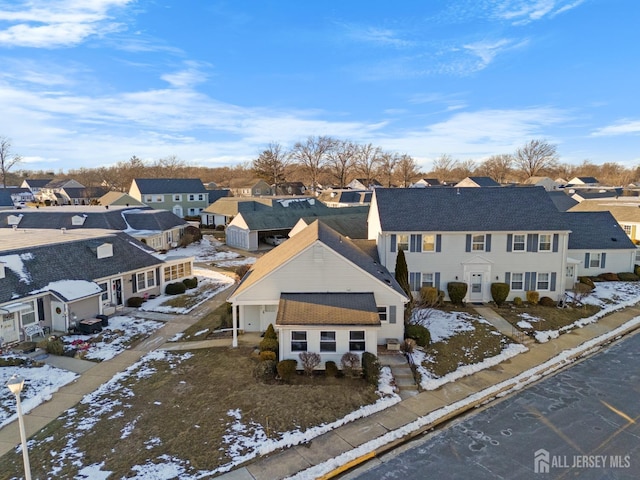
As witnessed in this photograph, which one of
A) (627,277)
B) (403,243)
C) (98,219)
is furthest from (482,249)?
(98,219)

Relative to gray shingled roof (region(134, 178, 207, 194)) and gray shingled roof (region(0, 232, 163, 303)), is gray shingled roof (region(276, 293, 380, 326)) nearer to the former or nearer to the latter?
gray shingled roof (region(0, 232, 163, 303))

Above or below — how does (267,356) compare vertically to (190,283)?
below

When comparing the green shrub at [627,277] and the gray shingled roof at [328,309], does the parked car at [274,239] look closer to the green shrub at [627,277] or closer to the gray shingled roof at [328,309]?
the gray shingled roof at [328,309]

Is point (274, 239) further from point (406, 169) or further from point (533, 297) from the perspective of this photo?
point (406, 169)

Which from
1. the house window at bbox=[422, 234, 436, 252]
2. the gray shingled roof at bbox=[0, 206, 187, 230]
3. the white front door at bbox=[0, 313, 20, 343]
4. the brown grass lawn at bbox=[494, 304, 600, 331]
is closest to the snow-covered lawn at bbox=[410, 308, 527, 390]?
the brown grass lawn at bbox=[494, 304, 600, 331]

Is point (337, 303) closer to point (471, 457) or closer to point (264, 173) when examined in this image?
point (471, 457)

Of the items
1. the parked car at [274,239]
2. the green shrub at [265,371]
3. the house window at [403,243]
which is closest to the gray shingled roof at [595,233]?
the house window at [403,243]
